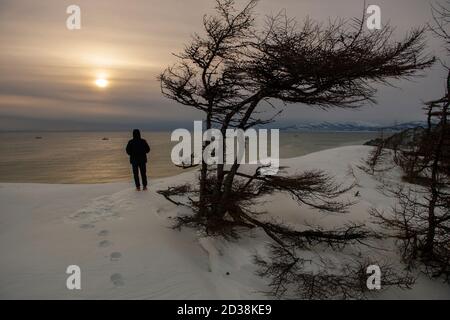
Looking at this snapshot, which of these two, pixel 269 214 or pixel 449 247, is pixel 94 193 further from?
pixel 449 247

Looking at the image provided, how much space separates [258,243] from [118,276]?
4097mm

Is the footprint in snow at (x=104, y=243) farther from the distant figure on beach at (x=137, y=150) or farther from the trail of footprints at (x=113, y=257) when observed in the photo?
the distant figure on beach at (x=137, y=150)

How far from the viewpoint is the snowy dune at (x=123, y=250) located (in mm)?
6727

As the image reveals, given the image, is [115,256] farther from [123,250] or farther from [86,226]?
[86,226]

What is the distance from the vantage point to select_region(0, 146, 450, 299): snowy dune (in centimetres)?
673

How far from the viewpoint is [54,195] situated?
11680 mm

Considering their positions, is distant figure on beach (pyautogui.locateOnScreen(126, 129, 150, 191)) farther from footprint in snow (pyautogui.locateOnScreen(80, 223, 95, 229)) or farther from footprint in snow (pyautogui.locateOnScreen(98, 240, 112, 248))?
footprint in snow (pyautogui.locateOnScreen(98, 240, 112, 248))

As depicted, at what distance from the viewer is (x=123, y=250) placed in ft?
26.0

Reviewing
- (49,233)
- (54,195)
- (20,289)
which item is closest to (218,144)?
(49,233)

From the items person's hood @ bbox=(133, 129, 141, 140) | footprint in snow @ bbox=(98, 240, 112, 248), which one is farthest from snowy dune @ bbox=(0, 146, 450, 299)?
person's hood @ bbox=(133, 129, 141, 140)

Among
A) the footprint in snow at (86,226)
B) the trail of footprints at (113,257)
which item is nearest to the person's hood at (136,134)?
the footprint in snow at (86,226)

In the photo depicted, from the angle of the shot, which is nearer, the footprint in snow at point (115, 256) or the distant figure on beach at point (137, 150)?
the footprint in snow at point (115, 256)

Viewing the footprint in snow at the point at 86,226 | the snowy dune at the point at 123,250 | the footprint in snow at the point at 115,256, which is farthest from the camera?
the footprint in snow at the point at 86,226
